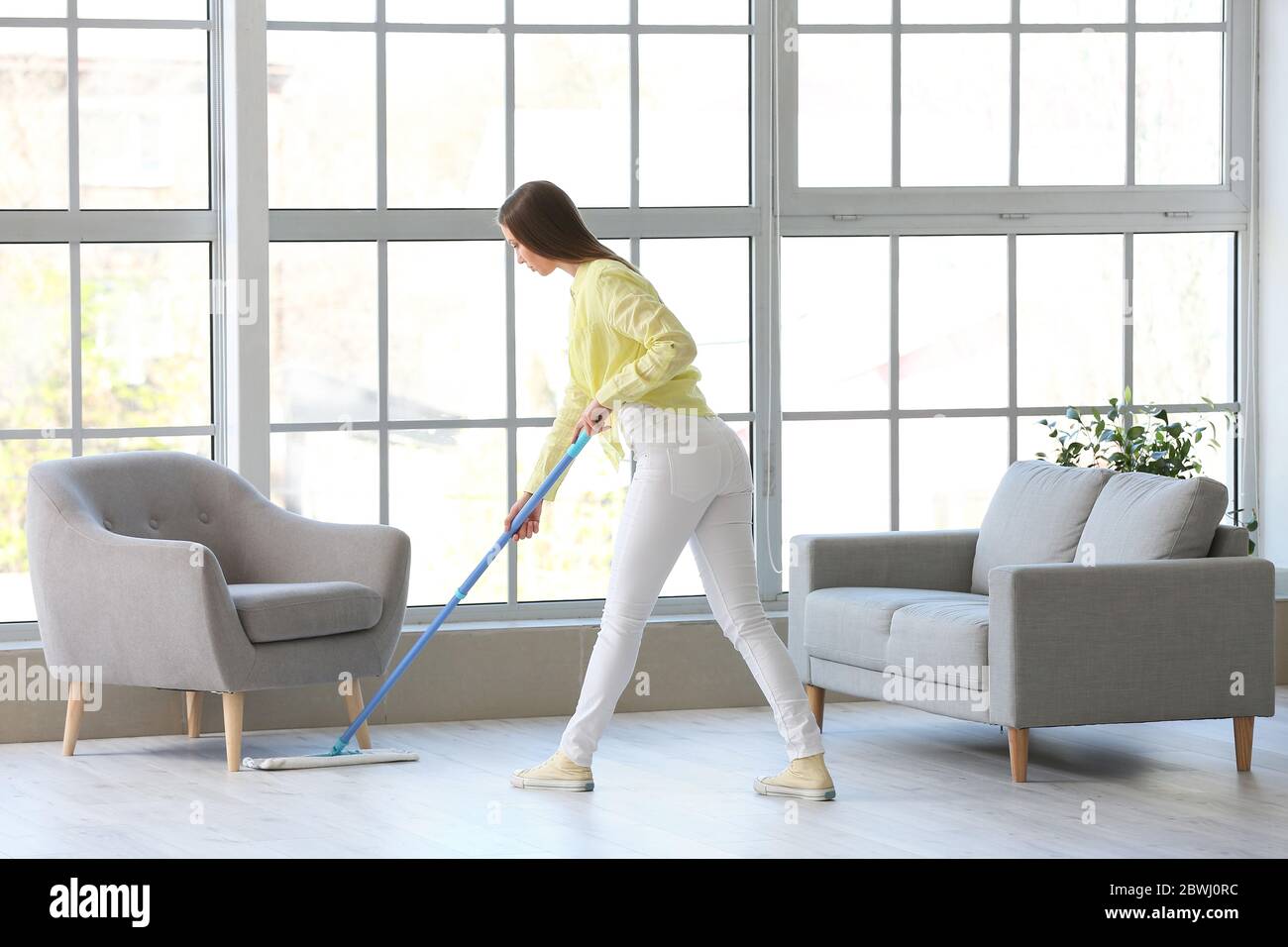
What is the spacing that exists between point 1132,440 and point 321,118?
2814 mm

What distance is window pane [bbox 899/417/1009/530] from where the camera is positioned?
20.9ft

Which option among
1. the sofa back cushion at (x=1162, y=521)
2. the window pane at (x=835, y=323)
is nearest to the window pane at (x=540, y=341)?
the window pane at (x=835, y=323)

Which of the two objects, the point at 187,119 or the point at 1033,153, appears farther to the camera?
the point at 1033,153

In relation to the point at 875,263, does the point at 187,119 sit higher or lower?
higher

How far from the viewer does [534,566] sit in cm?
608

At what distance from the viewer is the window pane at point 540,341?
6.04 metres

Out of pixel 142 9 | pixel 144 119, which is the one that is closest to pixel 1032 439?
pixel 144 119

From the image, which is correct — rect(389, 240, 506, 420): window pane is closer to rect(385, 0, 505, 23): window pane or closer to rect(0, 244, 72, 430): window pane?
rect(385, 0, 505, 23): window pane

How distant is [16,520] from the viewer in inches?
225

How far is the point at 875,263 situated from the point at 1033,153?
68 cm

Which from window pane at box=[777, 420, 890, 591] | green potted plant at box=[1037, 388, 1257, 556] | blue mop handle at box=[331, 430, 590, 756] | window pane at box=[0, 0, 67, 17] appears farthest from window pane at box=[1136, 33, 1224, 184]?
window pane at box=[0, 0, 67, 17]

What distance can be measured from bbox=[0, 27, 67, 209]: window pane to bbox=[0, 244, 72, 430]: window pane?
0.17 m
